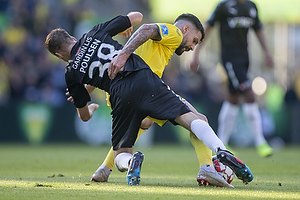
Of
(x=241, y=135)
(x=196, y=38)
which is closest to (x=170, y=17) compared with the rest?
(x=241, y=135)

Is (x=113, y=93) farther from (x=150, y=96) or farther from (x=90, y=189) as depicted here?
(x=90, y=189)

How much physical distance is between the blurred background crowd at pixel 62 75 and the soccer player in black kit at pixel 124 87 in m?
8.79

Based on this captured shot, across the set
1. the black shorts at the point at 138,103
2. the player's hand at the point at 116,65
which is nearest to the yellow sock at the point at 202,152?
the black shorts at the point at 138,103

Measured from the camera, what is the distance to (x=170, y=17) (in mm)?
17125

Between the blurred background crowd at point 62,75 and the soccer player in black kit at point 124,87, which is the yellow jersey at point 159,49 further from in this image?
the blurred background crowd at point 62,75

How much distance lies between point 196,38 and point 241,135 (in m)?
8.71

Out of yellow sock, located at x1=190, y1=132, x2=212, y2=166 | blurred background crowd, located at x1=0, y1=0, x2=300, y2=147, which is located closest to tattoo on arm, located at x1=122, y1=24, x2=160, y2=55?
yellow sock, located at x1=190, y1=132, x2=212, y2=166

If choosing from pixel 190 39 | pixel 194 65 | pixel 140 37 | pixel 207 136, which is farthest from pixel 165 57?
pixel 194 65

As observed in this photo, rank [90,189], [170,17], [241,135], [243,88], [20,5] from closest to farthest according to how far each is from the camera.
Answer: [90,189]
[243,88]
[241,135]
[20,5]
[170,17]

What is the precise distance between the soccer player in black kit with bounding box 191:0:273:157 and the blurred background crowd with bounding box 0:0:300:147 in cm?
470

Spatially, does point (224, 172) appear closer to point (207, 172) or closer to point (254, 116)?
point (207, 172)

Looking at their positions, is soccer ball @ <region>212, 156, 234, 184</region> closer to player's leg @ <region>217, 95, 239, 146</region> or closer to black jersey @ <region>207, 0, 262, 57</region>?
player's leg @ <region>217, 95, 239, 146</region>

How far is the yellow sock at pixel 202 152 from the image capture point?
483 centimetres

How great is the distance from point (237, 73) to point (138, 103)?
462cm
